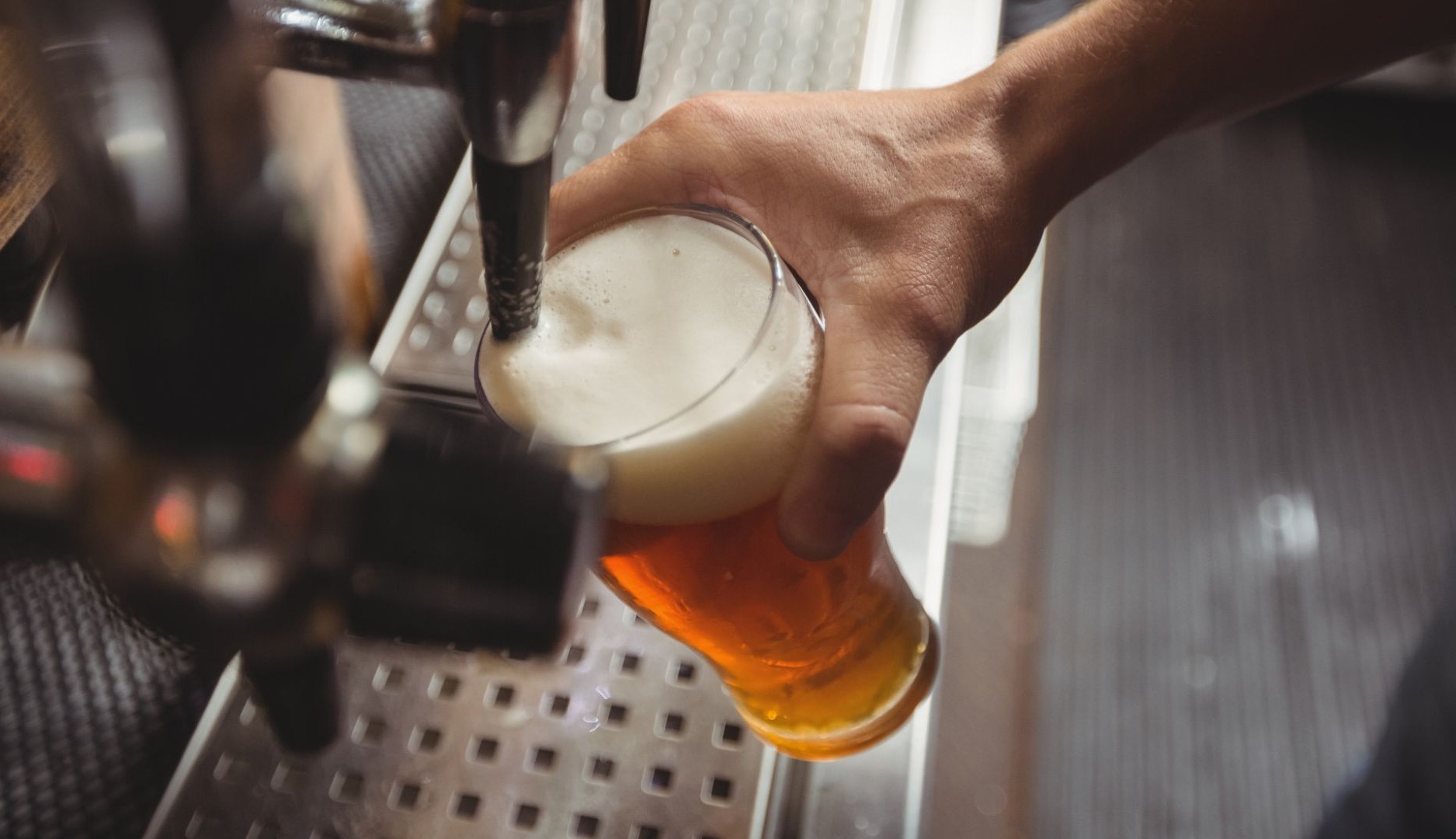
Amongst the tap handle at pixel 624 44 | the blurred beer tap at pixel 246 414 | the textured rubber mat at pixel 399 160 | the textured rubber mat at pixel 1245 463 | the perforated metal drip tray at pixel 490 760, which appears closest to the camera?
the blurred beer tap at pixel 246 414

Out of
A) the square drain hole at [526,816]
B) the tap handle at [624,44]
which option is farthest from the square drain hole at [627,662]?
the tap handle at [624,44]

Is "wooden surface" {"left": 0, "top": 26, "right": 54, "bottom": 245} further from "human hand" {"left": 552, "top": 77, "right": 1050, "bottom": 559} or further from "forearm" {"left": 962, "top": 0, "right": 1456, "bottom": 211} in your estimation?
"forearm" {"left": 962, "top": 0, "right": 1456, "bottom": 211}

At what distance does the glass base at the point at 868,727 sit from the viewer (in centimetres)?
77

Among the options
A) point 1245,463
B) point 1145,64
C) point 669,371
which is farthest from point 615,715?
point 1245,463

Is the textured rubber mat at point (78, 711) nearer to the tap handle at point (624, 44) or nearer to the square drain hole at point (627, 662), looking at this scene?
the square drain hole at point (627, 662)

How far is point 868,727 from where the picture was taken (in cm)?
84

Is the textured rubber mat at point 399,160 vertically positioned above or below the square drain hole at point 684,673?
above

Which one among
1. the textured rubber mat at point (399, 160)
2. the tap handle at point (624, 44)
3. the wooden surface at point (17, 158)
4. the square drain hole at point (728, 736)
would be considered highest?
the tap handle at point (624, 44)

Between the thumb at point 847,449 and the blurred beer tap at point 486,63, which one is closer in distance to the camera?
the blurred beer tap at point 486,63

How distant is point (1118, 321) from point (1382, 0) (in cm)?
130

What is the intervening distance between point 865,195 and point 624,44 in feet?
1.06

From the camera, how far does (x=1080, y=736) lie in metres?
1.62

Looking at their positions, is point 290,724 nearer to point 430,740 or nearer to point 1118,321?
point 430,740

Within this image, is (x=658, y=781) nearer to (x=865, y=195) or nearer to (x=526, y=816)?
(x=526, y=816)
